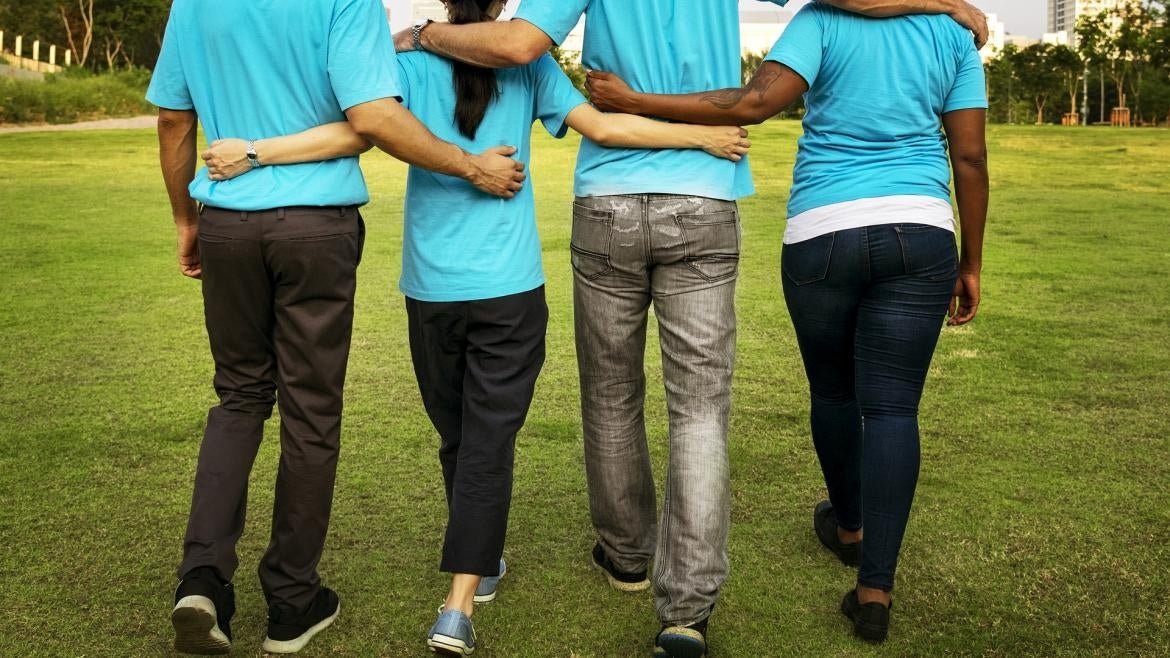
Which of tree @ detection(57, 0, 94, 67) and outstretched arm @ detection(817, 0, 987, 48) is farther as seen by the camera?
tree @ detection(57, 0, 94, 67)

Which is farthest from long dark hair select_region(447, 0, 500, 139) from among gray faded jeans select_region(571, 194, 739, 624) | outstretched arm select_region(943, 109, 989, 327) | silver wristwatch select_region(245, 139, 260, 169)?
outstretched arm select_region(943, 109, 989, 327)

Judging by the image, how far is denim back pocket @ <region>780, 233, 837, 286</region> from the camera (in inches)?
132

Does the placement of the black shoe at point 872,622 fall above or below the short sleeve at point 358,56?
below

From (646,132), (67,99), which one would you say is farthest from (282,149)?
(67,99)

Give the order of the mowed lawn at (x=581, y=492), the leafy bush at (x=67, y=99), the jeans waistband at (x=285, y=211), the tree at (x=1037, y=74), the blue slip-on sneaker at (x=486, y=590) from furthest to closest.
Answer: the tree at (x=1037, y=74)
the leafy bush at (x=67, y=99)
the blue slip-on sneaker at (x=486, y=590)
the mowed lawn at (x=581, y=492)
the jeans waistband at (x=285, y=211)

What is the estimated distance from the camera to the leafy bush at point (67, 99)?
34125mm

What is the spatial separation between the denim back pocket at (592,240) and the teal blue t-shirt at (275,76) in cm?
62

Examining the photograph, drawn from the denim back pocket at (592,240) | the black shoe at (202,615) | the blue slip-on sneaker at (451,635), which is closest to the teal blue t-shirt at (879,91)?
the denim back pocket at (592,240)

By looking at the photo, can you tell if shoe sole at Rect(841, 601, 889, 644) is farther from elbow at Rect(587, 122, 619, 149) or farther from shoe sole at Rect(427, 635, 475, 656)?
elbow at Rect(587, 122, 619, 149)

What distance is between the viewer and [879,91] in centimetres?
324

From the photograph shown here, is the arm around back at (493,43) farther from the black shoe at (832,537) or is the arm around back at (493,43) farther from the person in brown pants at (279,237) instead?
the black shoe at (832,537)

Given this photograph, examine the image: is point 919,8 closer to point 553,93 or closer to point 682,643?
point 553,93

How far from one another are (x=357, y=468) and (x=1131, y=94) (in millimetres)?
83247

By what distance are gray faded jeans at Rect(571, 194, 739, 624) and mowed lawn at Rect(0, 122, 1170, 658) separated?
0.28m
